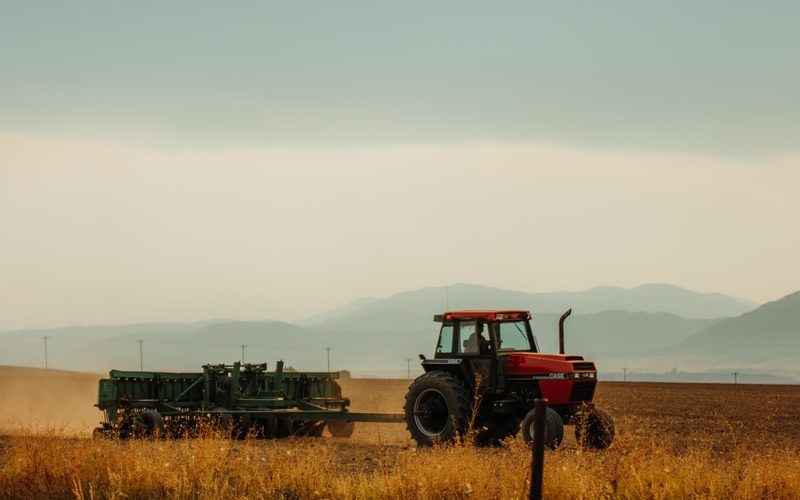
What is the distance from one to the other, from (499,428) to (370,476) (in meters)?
5.92

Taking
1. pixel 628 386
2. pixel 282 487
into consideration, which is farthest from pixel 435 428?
pixel 628 386

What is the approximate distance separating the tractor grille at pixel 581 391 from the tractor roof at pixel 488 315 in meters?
1.58

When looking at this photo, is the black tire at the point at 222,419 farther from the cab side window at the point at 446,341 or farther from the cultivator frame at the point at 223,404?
the cab side window at the point at 446,341

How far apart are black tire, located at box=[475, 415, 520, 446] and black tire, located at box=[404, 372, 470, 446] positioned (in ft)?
3.27

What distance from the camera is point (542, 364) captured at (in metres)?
20.2

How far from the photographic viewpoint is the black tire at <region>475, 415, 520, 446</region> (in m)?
20.9

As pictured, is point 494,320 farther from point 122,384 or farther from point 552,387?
point 122,384

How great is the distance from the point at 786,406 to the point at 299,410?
19.6 m

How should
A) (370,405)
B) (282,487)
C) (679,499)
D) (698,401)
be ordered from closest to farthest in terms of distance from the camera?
(679,499)
(282,487)
(370,405)
(698,401)

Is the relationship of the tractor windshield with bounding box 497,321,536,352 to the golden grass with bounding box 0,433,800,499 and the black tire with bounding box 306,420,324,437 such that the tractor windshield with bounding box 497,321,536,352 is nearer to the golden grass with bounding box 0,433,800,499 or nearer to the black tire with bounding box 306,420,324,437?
the golden grass with bounding box 0,433,800,499

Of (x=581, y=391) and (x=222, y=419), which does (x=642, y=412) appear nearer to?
(x=581, y=391)

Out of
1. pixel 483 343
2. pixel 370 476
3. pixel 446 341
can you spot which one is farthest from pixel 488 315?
pixel 370 476

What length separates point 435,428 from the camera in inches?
808

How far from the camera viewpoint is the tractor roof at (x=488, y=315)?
66.8ft
